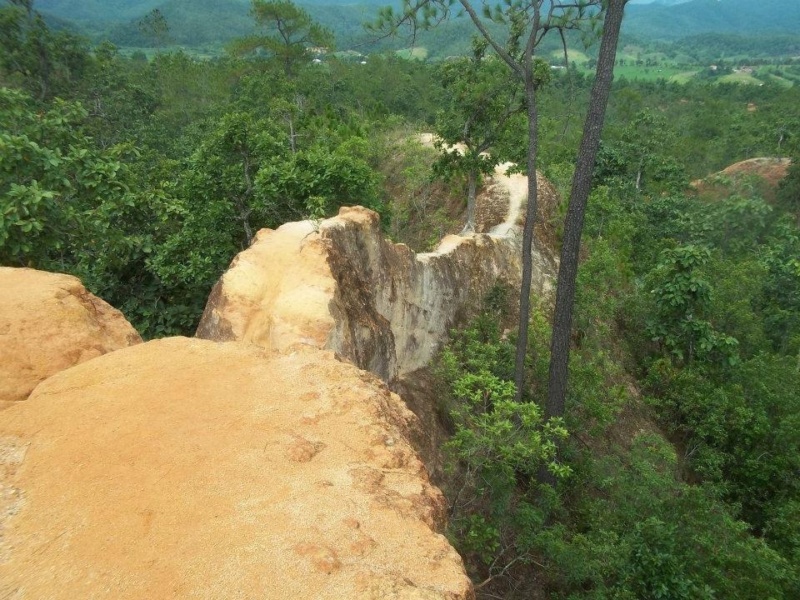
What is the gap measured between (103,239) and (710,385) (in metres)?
13.9

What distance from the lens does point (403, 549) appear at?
3520 millimetres

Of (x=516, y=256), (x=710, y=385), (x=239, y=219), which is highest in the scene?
(x=239, y=219)

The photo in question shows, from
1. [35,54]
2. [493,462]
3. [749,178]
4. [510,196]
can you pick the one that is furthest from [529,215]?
[35,54]

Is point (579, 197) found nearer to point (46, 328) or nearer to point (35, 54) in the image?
point (46, 328)

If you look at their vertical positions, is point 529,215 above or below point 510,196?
above

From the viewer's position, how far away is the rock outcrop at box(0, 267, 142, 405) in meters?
5.09

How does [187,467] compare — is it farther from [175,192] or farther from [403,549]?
[175,192]

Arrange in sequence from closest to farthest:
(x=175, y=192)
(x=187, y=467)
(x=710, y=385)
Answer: (x=187, y=467)
(x=175, y=192)
(x=710, y=385)

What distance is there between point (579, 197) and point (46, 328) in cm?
736

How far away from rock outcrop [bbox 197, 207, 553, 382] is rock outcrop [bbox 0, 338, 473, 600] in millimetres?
1553

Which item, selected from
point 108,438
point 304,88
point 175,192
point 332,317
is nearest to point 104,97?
point 304,88

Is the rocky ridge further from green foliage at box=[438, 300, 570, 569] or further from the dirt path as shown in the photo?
the dirt path

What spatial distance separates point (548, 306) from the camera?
1480 centimetres

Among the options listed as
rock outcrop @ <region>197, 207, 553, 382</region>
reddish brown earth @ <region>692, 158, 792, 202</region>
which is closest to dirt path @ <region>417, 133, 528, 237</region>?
rock outcrop @ <region>197, 207, 553, 382</region>
